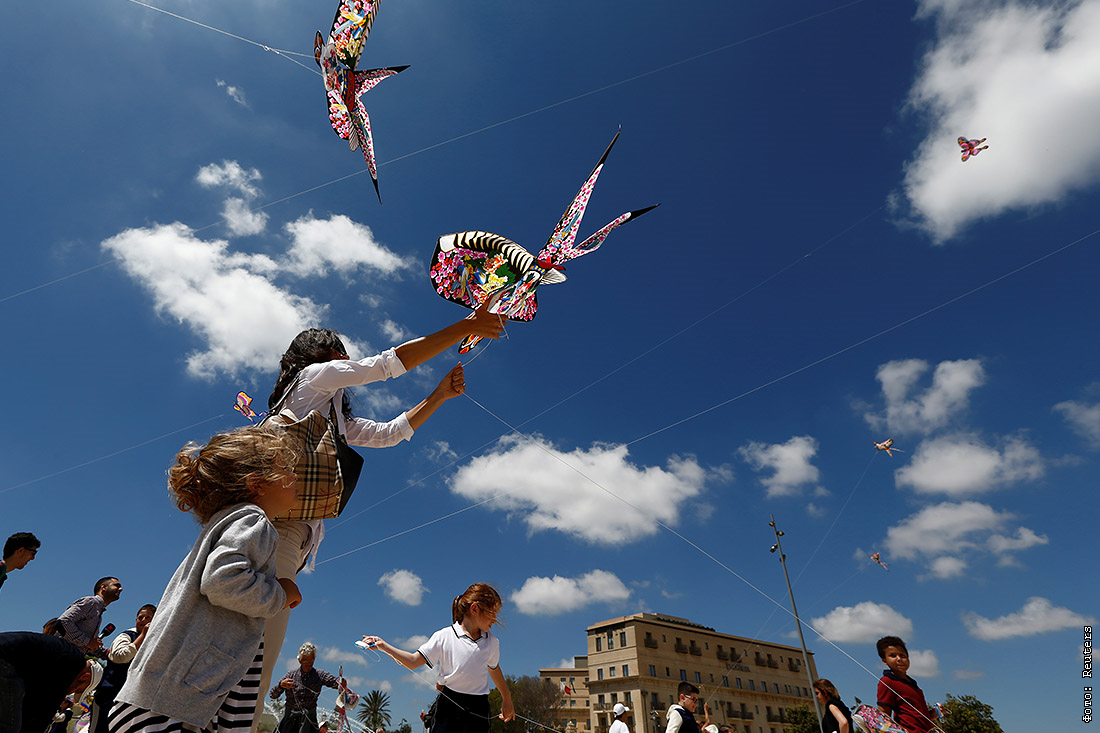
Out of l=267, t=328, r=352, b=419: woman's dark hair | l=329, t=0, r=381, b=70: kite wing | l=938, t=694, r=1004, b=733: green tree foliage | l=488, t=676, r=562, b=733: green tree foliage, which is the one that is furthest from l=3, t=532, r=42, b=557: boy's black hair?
l=488, t=676, r=562, b=733: green tree foliage

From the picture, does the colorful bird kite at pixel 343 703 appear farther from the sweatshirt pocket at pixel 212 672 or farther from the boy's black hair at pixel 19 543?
the sweatshirt pocket at pixel 212 672

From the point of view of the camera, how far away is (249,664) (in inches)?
59.6

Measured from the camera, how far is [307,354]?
2.46 metres

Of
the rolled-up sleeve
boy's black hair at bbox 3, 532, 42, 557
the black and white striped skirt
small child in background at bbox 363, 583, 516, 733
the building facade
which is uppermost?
the building facade

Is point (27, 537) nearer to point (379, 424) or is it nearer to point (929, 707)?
point (379, 424)

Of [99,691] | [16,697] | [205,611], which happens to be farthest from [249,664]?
[99,691]

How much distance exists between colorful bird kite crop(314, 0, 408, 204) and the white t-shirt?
3.16 metres

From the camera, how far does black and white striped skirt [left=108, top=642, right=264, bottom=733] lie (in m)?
1.36

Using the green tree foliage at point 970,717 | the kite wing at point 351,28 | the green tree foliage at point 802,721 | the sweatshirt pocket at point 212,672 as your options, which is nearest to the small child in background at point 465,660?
the sweatshirt pocket at point 212,672

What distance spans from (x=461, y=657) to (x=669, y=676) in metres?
64.3

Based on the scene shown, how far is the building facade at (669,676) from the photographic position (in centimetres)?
5678

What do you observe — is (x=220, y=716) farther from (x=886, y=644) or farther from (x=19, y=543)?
(x=886, y=644)

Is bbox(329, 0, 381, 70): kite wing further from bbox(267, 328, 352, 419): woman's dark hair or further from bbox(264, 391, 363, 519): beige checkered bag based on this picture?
bbox(264, 391, 363, 519): beige checkered bag

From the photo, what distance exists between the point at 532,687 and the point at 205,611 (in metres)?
58.0
